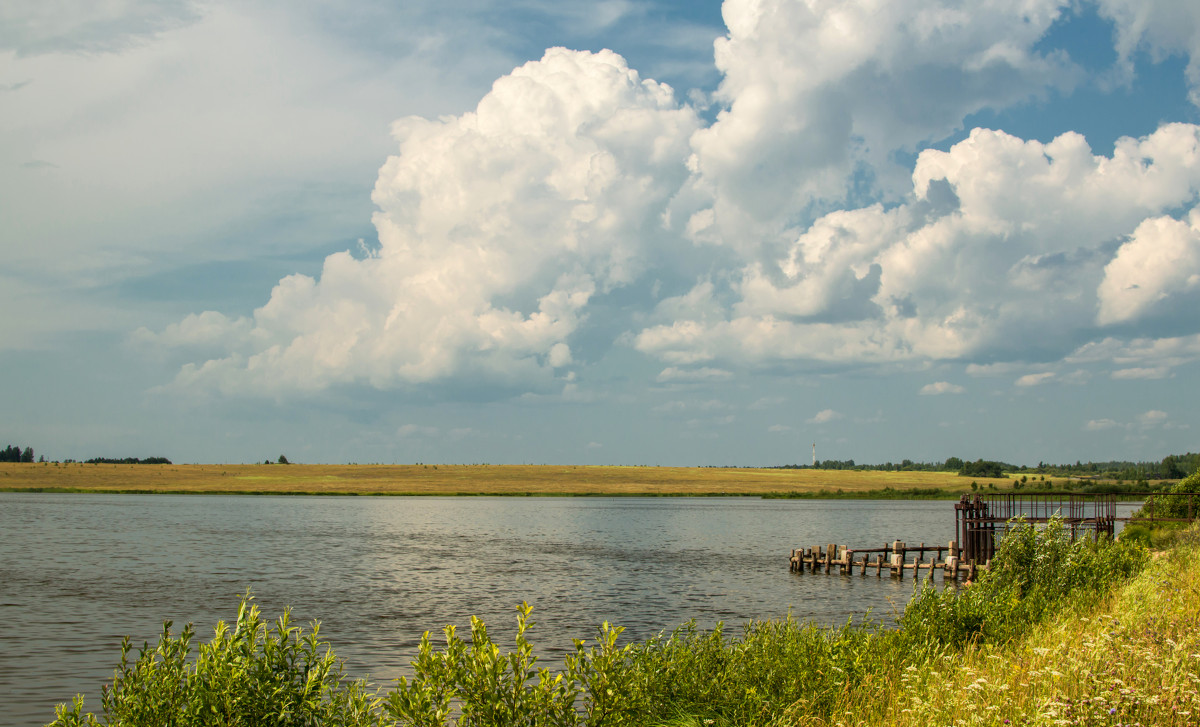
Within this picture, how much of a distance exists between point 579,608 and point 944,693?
2317cm

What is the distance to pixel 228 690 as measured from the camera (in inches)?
370

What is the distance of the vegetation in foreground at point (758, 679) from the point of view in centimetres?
938

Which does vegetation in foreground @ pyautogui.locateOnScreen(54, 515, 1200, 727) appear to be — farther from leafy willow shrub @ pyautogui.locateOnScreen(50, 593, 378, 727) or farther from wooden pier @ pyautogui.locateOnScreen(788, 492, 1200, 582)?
wooden pier @ pyautogui.locateOnScreen(788, 492, 1200, 582)

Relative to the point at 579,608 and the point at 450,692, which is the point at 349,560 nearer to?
the point at 579,608

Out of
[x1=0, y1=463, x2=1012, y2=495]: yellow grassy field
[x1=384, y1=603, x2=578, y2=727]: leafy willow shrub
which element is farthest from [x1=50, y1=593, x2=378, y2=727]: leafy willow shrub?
[x1=0, y1=463, x2=1012, y2=495]: yellow grassy field

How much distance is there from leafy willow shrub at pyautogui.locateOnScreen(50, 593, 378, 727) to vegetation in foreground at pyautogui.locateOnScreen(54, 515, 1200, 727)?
0.02 m

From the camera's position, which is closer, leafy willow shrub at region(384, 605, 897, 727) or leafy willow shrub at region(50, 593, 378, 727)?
leafy willow shrub at region(50, 593, 378, 727)

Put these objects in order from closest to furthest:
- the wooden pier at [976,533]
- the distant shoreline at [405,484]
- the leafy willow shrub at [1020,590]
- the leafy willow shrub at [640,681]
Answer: the leafy willow shrub at [640,681] → the leafy willow shrub at [1020,590] → the wooden pier at [976,533] → the distant shoreline at [405,484]

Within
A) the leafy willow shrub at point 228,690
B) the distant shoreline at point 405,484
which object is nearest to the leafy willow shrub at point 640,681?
the leafy willow shrub at point 228,690

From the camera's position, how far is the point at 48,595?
35.5m

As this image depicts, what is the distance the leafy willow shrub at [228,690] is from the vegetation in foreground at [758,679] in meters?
0.02

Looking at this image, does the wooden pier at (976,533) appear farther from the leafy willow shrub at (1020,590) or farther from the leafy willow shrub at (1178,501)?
the leafy willow shrub at (1020,590)

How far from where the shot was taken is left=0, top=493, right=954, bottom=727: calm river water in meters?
26.0

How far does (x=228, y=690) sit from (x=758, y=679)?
8292 mm
